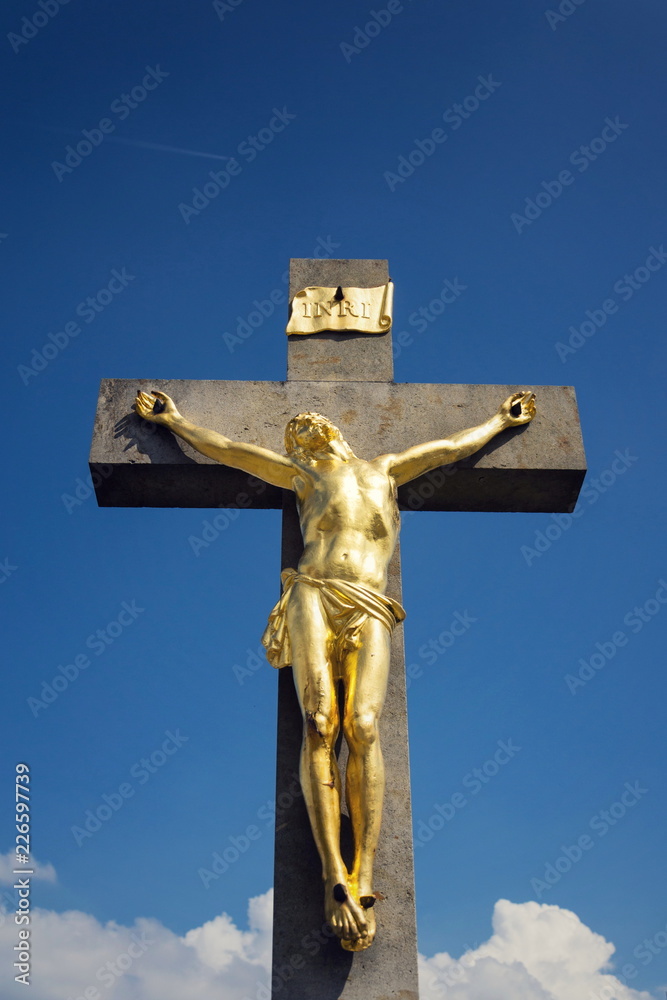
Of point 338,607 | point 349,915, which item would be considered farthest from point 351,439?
point 349,915

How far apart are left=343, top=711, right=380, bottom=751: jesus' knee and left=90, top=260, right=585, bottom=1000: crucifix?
1 centimetres

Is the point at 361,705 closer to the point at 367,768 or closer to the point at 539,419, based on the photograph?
the point at 367,768

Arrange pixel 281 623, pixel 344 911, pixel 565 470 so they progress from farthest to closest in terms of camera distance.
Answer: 1. pixel 565 470
2. pixel 281 623
3. pixel 344 911

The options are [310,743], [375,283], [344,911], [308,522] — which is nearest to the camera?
[344,911]

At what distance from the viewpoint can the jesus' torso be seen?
585 centimetres

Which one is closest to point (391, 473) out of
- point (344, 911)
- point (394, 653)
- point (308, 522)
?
point (308, 522)

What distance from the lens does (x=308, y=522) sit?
20.3 feet

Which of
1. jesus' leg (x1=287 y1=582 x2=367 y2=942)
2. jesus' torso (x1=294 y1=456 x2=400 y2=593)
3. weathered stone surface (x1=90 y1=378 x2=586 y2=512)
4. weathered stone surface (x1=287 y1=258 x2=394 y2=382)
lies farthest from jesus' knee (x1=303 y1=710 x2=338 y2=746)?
weathered stone surface (x1=287 y1=258 x2=394 y2=382)

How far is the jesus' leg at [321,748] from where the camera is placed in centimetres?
485

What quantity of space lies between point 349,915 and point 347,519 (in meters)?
2.28

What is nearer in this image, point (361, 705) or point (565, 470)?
point (361, 705)

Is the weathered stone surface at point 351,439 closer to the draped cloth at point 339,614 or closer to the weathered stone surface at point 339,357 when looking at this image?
the weathered stone surface at point 339,357

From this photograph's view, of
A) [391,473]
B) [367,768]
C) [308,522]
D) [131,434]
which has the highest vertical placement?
[131,434]

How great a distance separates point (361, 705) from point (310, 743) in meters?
0.34
